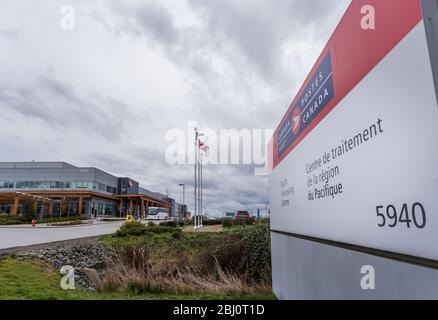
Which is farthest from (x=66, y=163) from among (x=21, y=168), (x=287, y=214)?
(x=287, y=214)

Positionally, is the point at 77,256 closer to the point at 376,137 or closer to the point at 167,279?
the point at 167,279

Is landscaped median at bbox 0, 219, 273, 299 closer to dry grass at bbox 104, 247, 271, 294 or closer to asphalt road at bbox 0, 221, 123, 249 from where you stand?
dry grass at bbox 104, 247, 271, 294

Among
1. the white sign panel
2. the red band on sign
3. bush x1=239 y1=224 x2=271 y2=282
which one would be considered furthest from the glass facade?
the red band on sign

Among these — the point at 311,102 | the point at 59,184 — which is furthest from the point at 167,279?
the point at 59,184

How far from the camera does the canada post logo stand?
3371 mm

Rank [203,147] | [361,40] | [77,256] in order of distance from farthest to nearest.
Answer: [203,147] → [77,256] → [361,40]

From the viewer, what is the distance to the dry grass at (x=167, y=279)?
679 centimetres

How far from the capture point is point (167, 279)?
299 inches

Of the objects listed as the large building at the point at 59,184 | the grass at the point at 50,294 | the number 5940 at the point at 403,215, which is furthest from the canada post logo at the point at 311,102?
the large building at the point at 59,184

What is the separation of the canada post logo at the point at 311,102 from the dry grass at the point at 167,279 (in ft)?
11.0

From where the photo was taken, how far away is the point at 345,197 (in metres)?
2.80

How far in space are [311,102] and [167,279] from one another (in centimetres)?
562

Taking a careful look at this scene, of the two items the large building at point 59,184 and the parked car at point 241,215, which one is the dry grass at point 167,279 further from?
the large building at point 59,184
